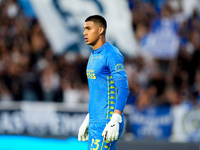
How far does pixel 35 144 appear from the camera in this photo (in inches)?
311

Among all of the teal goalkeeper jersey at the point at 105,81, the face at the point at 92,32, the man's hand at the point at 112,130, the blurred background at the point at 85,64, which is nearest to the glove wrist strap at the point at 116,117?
the man's hand at the point at 112,130

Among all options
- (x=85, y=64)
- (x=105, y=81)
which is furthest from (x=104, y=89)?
(x=85, y=64)

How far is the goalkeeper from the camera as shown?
13.9ft

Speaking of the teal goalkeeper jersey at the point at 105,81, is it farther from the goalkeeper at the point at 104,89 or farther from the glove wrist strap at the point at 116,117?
the glove wrist strap at the point at 116,117

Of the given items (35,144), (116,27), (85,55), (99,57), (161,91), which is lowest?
(35,144)

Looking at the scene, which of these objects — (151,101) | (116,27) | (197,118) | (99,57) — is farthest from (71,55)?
(99,57)

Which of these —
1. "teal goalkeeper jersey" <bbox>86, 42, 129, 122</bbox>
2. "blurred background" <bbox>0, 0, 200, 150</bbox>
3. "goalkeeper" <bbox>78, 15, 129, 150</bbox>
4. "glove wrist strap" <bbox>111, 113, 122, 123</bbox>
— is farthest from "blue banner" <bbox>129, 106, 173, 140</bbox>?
"glove wrist strap" <bbox>111, 113, 122, 123</bbox>

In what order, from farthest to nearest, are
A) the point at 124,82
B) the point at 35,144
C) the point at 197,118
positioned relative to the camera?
the point at 197,118 → the point at 35,144 → the point at 124,82

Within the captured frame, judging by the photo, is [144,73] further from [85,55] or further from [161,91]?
[85,55]

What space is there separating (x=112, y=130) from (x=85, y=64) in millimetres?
7809

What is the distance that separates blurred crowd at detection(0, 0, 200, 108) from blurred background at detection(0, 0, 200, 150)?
3 centimetres

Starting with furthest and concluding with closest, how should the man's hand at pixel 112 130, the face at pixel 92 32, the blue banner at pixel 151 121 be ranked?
the blue banner at pixel 151 121, the face at pixel 92 32, the man's hand at pixel 112 130

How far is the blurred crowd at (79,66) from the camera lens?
11.5 m

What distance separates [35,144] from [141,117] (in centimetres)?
383
